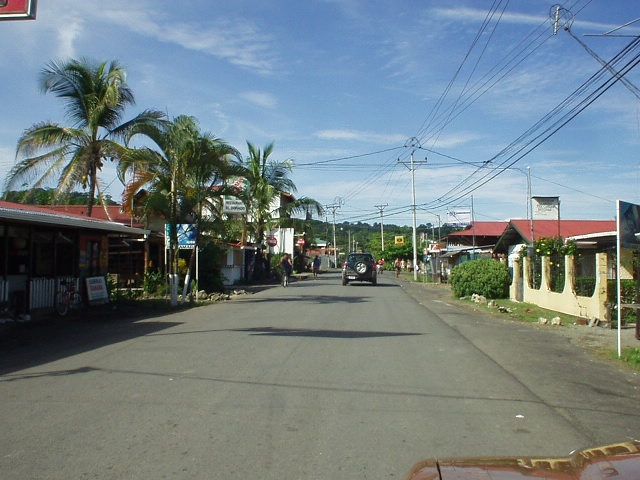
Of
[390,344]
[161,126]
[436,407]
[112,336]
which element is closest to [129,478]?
[436,407]

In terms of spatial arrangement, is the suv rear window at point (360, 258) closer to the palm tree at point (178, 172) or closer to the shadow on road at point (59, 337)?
the palm tree at point (178, 172)

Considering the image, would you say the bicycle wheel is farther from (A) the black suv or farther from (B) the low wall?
(A) the black suv

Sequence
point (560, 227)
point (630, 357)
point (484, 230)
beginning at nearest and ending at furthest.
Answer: point (630, 357), point (560, 227), point (484, 230)

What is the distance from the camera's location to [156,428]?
5766 mm

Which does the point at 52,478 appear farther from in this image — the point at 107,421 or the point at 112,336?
the point at 112,336

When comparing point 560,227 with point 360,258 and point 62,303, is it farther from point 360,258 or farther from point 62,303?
point 62,303

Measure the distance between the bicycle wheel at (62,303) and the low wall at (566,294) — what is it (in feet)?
47.5

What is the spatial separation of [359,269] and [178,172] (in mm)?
16486

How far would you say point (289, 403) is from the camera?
6.77 m

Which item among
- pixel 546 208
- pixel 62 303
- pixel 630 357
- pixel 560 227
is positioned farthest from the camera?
pixel 546 208

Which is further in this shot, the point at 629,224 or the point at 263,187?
the point at 263,187

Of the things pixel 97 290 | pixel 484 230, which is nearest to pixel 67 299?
pixel 97 290

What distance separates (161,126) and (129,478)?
1915 cm

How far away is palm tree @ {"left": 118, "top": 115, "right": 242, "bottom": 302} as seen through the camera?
67.6ft
